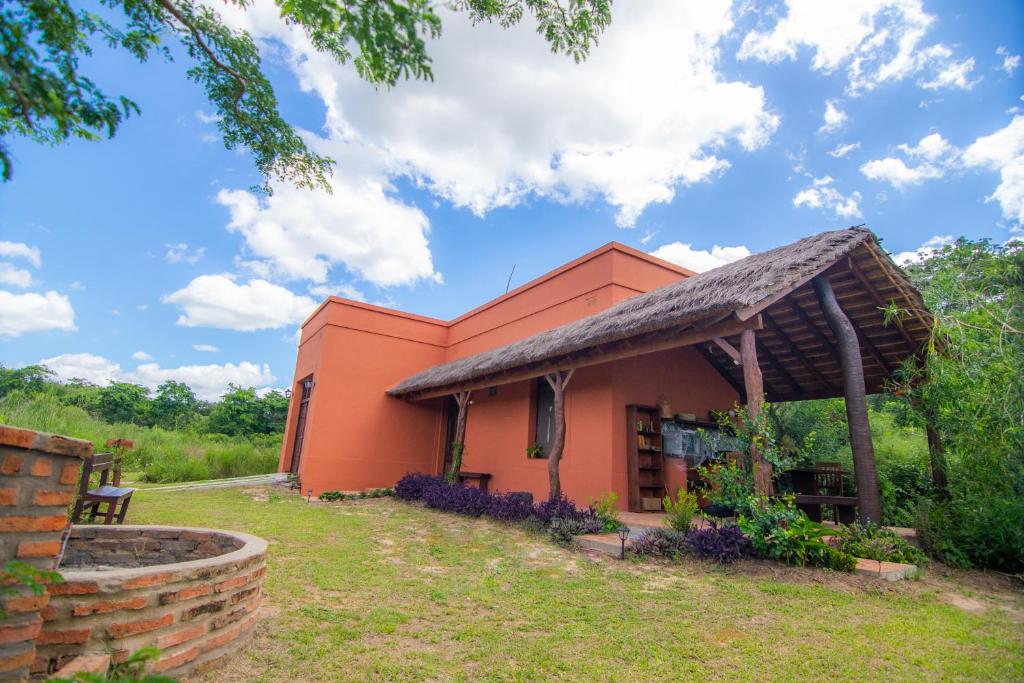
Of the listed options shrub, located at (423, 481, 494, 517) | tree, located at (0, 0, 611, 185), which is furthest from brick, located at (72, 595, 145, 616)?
shrub, located at (423, 481, 494, 517)

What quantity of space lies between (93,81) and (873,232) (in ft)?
23.3

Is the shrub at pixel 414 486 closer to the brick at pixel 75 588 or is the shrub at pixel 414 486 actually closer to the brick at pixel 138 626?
the brick at pixel 138 626

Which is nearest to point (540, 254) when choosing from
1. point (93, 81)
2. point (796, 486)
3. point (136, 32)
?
point (796, 486)

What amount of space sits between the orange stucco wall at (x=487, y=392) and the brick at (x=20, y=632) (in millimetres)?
6422

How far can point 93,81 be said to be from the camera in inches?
74.0

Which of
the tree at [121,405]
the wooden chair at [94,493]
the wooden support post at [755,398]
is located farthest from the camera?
the tree at [121,405]

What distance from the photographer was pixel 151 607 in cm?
212

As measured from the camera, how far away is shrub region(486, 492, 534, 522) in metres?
6.95

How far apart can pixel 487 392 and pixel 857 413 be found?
22.1 ft

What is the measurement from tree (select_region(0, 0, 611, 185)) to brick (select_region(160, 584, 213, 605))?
69.7 inches

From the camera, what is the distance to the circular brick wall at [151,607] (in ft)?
6.28

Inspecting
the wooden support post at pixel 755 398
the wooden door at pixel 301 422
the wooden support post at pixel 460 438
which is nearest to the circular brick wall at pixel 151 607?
the wooden support post at pixel 755 398

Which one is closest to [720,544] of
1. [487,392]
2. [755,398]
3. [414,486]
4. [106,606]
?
[755,398]

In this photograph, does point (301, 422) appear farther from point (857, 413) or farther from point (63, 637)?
point (857, 413)
